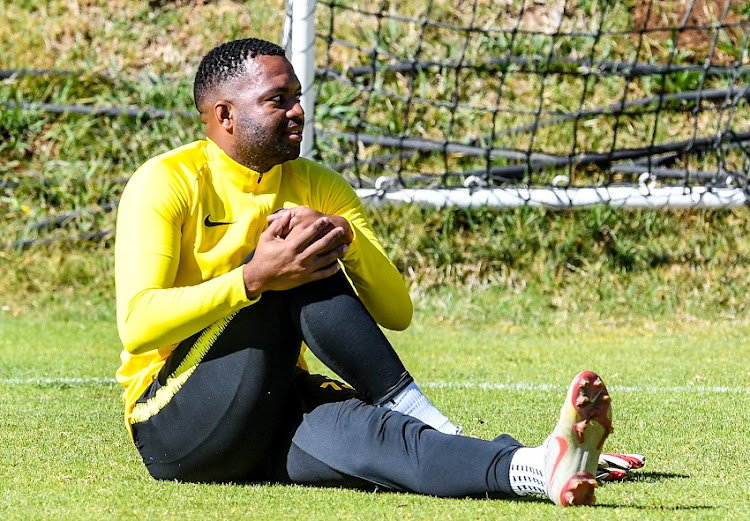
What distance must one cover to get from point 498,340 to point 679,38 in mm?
3229

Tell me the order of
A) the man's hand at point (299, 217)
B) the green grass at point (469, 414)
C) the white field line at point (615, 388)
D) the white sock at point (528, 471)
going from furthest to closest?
1. the white field line at point (615, 388)
2. the man's hand at point (299, 217)
3. the green grass at point (469, 414)
4. the white sock at point (528, 471)

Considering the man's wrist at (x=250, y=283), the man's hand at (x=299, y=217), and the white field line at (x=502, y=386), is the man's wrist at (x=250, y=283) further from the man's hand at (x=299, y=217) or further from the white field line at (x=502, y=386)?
the white field line at (x=502, y=386)

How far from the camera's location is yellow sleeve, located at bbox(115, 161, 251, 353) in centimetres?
271

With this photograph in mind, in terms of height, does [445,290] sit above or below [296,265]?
below

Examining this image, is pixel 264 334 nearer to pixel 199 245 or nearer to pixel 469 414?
pixel 199 245

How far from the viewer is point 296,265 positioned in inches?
106

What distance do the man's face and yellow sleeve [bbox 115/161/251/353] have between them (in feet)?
0.67

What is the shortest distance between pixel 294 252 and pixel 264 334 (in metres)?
0.23

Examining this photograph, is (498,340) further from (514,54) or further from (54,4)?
(54,4)

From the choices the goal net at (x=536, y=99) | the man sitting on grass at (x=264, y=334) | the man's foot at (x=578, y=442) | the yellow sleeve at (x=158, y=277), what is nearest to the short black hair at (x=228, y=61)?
the man sitting on grass at (x=264, y=334)

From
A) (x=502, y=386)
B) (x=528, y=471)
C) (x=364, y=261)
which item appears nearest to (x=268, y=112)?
(x=364, y=261)

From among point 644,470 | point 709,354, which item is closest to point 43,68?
point 709,354

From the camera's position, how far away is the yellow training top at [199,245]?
2.73 m

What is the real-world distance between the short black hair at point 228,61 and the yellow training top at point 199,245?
0.16m
